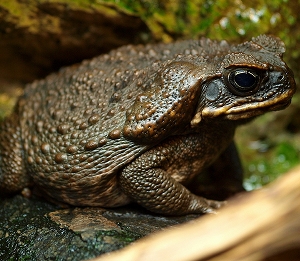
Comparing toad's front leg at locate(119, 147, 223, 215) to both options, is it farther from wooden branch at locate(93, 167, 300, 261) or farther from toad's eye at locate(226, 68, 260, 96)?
wooden branch at locate(93, 167, 300, 261)

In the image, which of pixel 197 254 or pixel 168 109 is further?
pixel 168 109

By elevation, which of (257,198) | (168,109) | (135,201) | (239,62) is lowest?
(257,198)

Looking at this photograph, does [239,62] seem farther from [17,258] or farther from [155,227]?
[17,258]

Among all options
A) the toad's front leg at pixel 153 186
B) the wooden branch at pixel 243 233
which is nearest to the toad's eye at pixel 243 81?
the toad's front leg at pixel 153 186

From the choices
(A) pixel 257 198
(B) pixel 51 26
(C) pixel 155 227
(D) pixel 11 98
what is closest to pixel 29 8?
(B) pixel 51 26

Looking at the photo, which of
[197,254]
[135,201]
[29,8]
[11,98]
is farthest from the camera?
[11,98]

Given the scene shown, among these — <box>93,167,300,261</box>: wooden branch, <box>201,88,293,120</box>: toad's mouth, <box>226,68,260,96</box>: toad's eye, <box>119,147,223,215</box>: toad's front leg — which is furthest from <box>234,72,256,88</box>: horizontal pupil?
<box>93,167,300,261</box>: wooden branch

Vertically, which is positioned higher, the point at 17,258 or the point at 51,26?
the point at 51,26
